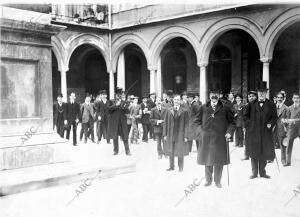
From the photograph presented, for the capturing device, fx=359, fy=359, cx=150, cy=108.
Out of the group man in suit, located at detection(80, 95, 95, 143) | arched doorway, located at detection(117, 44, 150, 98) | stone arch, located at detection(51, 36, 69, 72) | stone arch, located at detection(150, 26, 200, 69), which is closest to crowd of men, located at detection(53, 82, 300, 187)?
man in suit, located at detection(80, 95, 95, 143)

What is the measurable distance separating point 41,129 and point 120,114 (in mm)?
2913

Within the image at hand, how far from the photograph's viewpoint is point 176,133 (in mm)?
7273

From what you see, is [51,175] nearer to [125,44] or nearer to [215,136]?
[215,136]

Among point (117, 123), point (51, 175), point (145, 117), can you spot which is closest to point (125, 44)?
point (145, 117)

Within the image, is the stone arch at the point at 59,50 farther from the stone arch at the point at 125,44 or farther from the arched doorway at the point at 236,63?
the arched doorway at the point at 236,63

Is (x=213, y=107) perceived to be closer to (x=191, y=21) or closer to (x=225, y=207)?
(x=225, y=207)

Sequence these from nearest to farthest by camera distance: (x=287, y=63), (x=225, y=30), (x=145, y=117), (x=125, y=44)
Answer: (x=145, y=117)
(x=225, y=30)
(x=287, y=63)
(x=125, y=44)

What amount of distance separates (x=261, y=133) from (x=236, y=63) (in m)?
11.9

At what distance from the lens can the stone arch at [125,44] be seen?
1817 centimetres

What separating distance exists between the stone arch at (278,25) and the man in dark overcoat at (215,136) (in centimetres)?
854

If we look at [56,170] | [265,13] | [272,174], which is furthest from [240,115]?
[56,170]

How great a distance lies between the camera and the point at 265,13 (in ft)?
45.9

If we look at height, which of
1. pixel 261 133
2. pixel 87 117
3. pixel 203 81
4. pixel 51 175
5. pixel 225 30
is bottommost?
pixel 51 175

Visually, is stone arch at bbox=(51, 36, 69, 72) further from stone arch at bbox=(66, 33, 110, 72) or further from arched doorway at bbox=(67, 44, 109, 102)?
arched doorway at bbox=(67, 44, 109, 102)
